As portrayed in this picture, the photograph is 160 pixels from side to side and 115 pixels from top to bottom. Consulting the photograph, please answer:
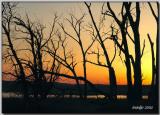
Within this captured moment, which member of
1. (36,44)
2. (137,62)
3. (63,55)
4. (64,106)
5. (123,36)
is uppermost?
(123,36)

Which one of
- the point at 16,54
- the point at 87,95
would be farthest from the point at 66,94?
the point at 16,54

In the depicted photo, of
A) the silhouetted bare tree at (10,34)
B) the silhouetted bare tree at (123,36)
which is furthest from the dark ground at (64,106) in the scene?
the silhouetted bare tree at (123,36)

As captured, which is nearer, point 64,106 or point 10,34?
point 64,106

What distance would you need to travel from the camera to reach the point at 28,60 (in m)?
14.0

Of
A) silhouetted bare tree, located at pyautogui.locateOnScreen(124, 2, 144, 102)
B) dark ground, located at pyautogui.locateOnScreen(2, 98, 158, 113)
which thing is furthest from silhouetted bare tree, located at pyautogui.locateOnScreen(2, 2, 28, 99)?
silhouetted bare tree, located at pyautogui.locateOnScreen(124, 2, 144, 102)

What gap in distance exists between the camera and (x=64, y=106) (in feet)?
45.1

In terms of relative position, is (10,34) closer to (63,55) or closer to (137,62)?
(63,55)

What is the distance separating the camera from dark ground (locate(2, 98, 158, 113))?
13695 mm

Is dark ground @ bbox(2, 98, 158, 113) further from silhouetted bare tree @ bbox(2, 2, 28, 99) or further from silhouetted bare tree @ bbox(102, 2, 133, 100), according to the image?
silhouetted bare tree @ bbox(102, 2, 133, 100)

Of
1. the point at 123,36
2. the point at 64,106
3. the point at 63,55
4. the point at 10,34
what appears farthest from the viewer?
the point at 123,36

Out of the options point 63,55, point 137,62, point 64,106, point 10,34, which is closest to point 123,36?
point 137,62

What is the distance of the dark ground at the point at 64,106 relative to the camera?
13.7 m

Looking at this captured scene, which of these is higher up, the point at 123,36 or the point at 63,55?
the point at 123,36

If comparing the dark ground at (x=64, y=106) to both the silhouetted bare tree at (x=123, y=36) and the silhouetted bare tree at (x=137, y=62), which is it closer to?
the silhouetted bare tree at (x=137, y=62)
